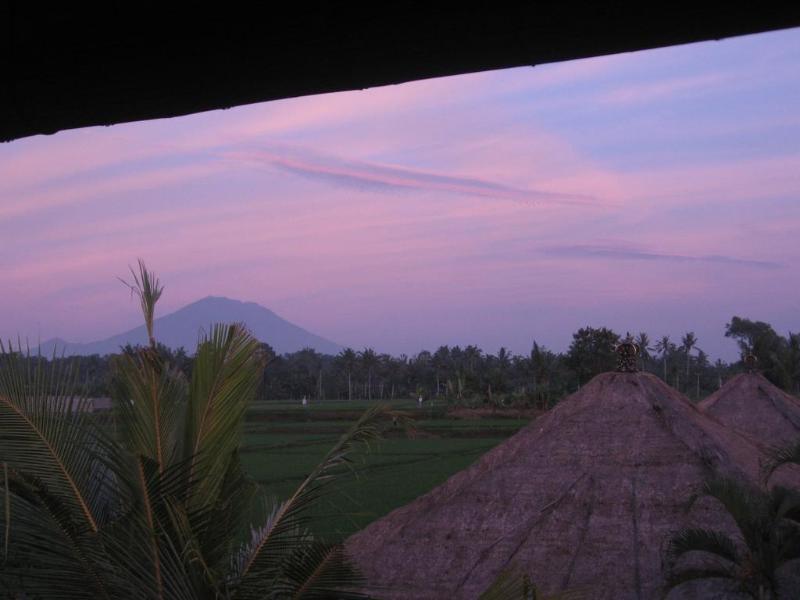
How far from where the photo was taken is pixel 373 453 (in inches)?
711

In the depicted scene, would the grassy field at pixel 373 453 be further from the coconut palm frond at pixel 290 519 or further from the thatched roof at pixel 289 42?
the thatched roof at pixel 289 42

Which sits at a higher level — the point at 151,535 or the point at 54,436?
the point at 54,436

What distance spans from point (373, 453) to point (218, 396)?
14.4 metres

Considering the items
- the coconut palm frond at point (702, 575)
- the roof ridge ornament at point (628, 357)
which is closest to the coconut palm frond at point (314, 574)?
the coconut palm frond at point (702, 575)

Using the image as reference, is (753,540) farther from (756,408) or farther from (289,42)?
(756,408)

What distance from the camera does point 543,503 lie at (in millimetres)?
8562

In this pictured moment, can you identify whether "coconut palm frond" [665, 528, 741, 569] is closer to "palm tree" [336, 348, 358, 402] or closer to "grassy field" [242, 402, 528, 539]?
"grassy field" [242, 402, 528, 539]

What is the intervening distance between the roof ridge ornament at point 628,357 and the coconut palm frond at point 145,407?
21.4ft

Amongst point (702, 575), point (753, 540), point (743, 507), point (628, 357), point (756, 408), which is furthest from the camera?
point (756, 408)

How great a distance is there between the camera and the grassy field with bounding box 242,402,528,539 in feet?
61.2

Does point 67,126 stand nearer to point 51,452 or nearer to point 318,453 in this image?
point 51,452

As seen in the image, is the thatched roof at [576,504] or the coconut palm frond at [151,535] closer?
the coconut palm frond at [151,535]

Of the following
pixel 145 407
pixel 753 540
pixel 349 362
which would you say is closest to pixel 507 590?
pixel 145 407

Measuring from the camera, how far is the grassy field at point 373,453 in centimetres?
1864
